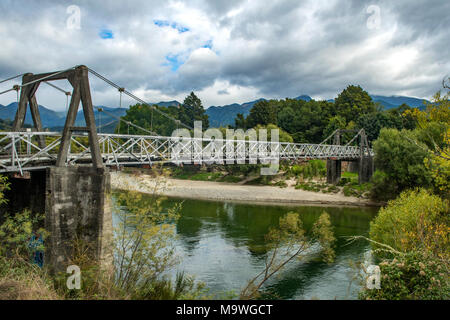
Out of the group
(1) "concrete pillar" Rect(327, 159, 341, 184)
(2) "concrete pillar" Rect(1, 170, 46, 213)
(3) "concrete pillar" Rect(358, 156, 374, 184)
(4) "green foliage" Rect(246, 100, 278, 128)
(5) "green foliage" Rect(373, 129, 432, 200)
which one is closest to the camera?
(2) "concrete pillar" Rect(1, 170, 46, 213)

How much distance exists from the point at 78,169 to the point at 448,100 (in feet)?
32.6

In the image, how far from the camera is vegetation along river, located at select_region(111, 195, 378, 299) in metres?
11.6

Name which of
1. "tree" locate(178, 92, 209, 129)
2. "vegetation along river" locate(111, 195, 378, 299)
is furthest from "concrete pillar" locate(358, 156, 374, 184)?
"tree" locate(178, 92, 209, 129)

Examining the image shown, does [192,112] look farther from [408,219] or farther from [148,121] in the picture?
[408,219]

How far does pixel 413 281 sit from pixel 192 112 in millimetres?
55533

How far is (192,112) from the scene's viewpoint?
60.5m

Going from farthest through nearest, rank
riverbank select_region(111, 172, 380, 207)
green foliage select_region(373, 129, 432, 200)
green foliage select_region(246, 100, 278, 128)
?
1. green foliage select_region(246, 100, 278, 128)
2. riverbank select_region(111, 172, 380, 207)
3. green foliage select_region(373, 129, 432, 200)

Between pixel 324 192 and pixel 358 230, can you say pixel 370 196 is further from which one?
pixel 358 230

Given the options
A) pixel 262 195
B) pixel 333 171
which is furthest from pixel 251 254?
pixel 333 171

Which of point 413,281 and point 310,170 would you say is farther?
point 310,170

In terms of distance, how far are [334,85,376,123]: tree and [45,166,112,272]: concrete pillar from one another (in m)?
41.8

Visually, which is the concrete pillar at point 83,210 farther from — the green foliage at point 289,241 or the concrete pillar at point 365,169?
the concrete pillar at point 365,169

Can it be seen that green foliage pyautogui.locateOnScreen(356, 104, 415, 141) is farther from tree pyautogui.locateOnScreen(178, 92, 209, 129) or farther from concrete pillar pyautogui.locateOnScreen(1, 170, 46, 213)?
concrete pillar pyautogui.locateOnScreen(1, 170, 46, 213)

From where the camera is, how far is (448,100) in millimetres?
9250
